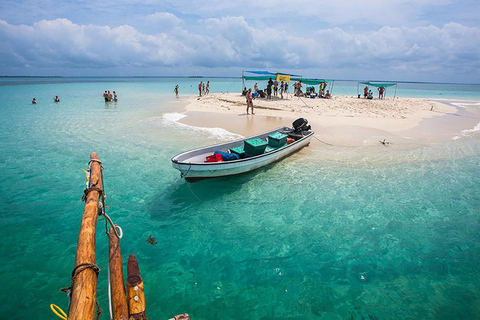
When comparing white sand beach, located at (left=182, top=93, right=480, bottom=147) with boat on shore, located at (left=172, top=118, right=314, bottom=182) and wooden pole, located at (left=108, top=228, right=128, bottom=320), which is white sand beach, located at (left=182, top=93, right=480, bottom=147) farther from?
wooden pole, located at (left=108, top=228, right=128, bottom=320)

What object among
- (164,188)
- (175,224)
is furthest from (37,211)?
(175,224)

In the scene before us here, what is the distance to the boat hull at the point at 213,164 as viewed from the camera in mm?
9305

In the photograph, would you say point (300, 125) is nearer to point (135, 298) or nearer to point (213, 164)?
point (213, 164)

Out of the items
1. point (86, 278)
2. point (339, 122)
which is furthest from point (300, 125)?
point (86, 278)

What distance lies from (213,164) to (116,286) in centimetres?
616

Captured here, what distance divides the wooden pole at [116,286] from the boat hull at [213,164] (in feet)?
15.5

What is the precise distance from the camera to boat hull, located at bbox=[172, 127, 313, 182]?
9.30m

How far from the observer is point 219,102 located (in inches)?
1319

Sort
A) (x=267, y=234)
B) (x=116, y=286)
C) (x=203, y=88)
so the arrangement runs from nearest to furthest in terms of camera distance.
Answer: (x=116, y=286) < (x=267, y=234) < (x=203, y=88)

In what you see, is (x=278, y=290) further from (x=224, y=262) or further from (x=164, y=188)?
(x=164, y=188)

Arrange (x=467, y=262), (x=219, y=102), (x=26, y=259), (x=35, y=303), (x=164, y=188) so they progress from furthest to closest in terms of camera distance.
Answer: (x=219, y=102), (x=164, y=188), (x=467, y=262), (x=26, y=259), (x=35, y=303)

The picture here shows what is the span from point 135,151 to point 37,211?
6.29 m

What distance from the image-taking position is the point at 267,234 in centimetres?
780

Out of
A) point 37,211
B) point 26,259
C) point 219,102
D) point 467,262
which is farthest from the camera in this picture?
point 219,102
